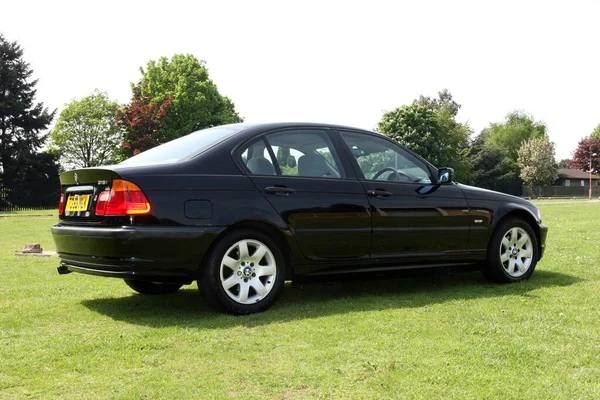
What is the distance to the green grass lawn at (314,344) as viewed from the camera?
322 cm

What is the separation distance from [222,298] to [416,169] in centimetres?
257

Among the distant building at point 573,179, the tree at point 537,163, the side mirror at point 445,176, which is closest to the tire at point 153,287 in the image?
the side mirror at point 445,176

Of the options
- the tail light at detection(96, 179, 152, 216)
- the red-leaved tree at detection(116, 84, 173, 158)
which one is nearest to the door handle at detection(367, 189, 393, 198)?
the tail light at detection(96, 179, 152, 216)

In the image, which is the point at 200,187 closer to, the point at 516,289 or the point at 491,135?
the point at 516,289

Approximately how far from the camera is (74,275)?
25.3 feet

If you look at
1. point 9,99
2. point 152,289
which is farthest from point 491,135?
point 152,289

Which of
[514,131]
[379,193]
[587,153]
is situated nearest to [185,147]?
[379,193]

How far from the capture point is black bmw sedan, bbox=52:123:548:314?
484 centimetres

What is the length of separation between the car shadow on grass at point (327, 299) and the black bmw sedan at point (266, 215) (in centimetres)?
19

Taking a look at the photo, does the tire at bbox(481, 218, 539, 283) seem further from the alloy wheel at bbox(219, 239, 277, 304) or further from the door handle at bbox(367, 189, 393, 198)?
the alloy wheel at bbox(219, 239, 277, 304)

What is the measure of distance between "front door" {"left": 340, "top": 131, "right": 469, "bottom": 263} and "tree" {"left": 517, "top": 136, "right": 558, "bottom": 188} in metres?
81.3

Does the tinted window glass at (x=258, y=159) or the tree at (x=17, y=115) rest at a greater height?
the tree at (x=17, y=115)

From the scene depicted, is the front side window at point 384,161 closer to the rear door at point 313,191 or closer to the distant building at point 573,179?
the rear door at point 313,191

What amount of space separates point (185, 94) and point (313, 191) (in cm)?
5075
